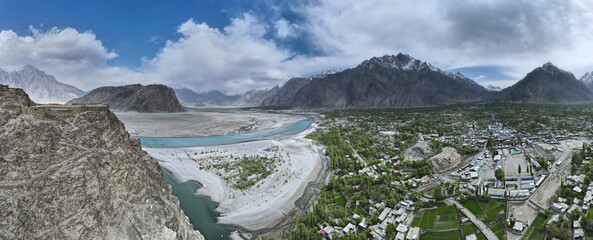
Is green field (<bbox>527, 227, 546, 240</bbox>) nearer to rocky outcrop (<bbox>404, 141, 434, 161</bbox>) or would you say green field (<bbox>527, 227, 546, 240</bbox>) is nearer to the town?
the town

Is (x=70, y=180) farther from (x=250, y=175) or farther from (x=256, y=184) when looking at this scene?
(x=250, y=175)

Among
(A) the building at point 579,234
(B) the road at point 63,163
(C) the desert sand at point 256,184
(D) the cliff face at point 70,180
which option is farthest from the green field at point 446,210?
(B) the road at point 63,163

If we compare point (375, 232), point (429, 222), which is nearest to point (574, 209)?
point (429, 222)

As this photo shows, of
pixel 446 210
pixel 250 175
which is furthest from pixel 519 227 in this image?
pixel 250 175

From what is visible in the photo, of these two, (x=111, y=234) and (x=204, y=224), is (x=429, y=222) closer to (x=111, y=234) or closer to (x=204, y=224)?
(x=204, y=224)

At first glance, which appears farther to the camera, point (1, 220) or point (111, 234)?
point (111, 234)

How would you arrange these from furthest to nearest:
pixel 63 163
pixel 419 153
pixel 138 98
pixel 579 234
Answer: pixel 138 98 < pixel 419 153 < pixel 579 234 < pixel 63 163

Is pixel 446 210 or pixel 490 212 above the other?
pixel 490 212
